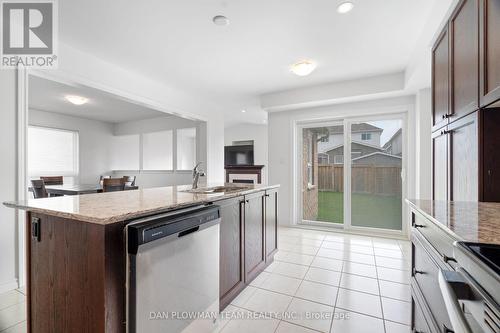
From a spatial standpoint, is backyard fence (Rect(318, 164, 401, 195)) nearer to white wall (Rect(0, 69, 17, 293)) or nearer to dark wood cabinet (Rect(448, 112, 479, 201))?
dark wood cabinet (Rect(448, 112, 479, 201))

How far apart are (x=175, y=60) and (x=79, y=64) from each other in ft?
3.78

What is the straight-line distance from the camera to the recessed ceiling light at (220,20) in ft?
7.39

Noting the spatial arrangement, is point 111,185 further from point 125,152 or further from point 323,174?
point 125,152

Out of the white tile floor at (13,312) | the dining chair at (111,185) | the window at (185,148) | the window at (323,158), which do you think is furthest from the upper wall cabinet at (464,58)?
the window at (185,148)

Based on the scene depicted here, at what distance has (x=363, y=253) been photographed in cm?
319

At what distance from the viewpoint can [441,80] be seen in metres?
1.96

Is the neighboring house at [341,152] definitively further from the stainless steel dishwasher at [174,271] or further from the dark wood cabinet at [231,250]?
the stainless steel dishwasher at [174,271]

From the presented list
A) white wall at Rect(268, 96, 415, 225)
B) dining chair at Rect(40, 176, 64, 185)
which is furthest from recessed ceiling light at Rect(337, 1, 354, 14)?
dining chair at Rect(40, 176, 64, 185)

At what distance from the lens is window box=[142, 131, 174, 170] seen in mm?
7016

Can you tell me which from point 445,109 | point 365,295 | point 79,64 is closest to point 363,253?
point 365,295

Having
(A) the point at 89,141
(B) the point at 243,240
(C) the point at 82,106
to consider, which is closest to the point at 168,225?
(B) the point at 243,240

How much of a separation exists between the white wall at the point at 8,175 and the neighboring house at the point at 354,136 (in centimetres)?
446

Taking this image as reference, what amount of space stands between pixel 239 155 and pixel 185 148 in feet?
5.70

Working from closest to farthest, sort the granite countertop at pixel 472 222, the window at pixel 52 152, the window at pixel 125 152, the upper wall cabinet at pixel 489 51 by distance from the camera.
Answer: the granite countertop at pixel 472 222 < the upper wall cabinet at pixel 489 51 < the window at pixel 52 152 < the window at pixel 125 152
